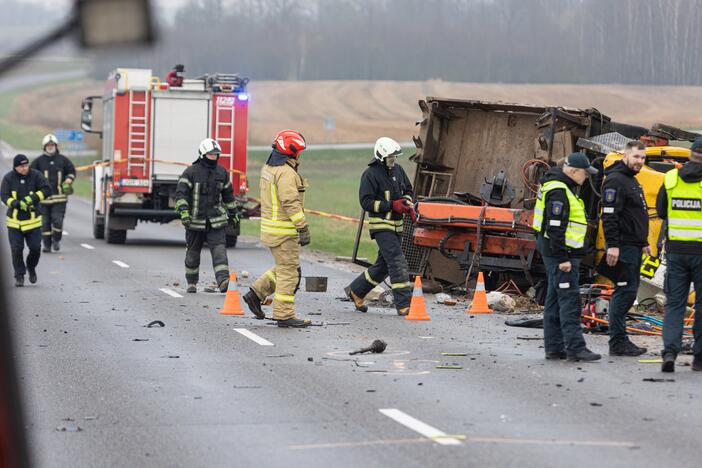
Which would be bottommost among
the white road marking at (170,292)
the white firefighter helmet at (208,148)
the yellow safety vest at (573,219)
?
the white road marking at (170,292)

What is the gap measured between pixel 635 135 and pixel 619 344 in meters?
6.48

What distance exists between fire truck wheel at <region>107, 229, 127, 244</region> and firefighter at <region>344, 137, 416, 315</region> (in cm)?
1213

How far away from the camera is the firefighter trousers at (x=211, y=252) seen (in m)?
15.8

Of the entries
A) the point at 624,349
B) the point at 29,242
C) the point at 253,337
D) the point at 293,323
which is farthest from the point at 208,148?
the point at 624,349

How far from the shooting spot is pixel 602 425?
7.40 metres

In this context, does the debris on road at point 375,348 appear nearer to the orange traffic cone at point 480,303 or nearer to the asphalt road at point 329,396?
the asphalt road at point 329,396

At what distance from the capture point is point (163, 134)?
24.2 m

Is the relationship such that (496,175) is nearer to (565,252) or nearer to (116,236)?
(565,252)

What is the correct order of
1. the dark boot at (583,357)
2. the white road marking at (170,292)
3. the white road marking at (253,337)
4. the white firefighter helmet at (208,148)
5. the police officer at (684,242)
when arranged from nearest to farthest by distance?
1. the police officer at (684,242)
2. the dark boot at (583,357)
3. the white road marking at (253,337)
4. the white road marking at (170,292)
5. the white firefighter helmet at (208,148)

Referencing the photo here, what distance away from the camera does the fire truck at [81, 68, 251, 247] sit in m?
24.1

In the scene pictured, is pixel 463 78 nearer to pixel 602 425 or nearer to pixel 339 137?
pixel 339 137

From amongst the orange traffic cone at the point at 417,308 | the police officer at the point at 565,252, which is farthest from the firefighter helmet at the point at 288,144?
the police officer at the point at 565,252

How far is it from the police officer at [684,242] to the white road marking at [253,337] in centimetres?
355

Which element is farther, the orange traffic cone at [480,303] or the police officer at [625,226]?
the orange traffic cone at [480,303]
